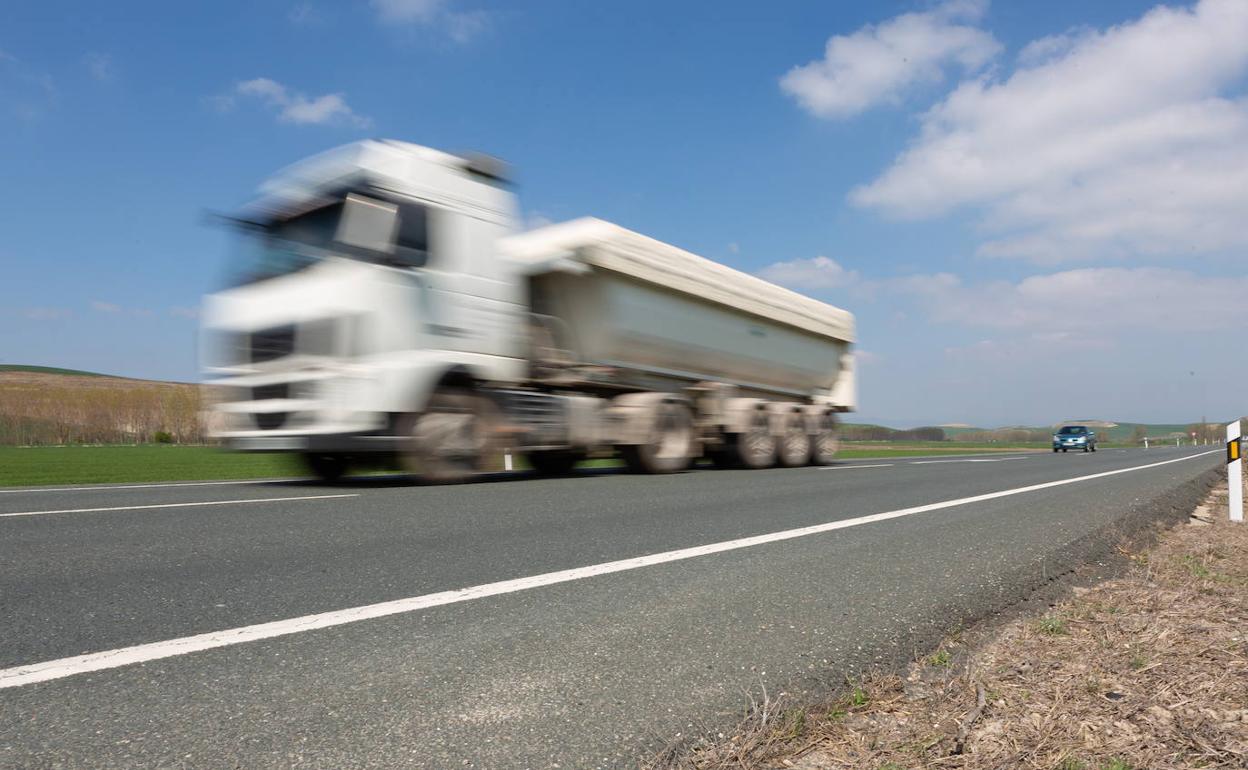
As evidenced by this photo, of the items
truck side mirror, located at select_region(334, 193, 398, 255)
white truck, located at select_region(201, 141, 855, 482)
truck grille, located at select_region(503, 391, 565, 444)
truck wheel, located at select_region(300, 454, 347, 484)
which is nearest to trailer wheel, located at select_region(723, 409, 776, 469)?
white truck, located at select_region(201, 141, 855, 482)

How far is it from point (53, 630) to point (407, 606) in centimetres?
128

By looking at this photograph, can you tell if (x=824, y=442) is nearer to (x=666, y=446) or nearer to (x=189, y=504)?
(x=666, y=446)

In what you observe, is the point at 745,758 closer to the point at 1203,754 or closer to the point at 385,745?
the point at 385,745

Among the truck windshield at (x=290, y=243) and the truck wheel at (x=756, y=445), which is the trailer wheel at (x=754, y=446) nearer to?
the truck wheel at (x=756, y=445)

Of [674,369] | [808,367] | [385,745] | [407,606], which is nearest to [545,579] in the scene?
[407,606]

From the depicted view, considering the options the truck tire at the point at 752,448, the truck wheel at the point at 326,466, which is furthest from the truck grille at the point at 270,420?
the truck tire at the point at 752,448

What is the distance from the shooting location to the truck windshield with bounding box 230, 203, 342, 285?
8625mm

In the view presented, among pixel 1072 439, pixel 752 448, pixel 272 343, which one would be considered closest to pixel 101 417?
pixel 272 343

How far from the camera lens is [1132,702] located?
2.42m

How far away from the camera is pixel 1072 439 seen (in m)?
41.2

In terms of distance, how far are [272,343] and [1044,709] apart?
8060 millimetres

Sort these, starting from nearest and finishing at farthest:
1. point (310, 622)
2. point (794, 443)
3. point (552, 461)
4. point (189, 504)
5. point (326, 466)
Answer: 1. point (310, 622)
2. point (189, 504)
3. point (326, 466)
4. point (552, 461)
5. point (794, 443)

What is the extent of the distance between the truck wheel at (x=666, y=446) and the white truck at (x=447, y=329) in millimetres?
33

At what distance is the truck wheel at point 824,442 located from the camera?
53.0 feet
